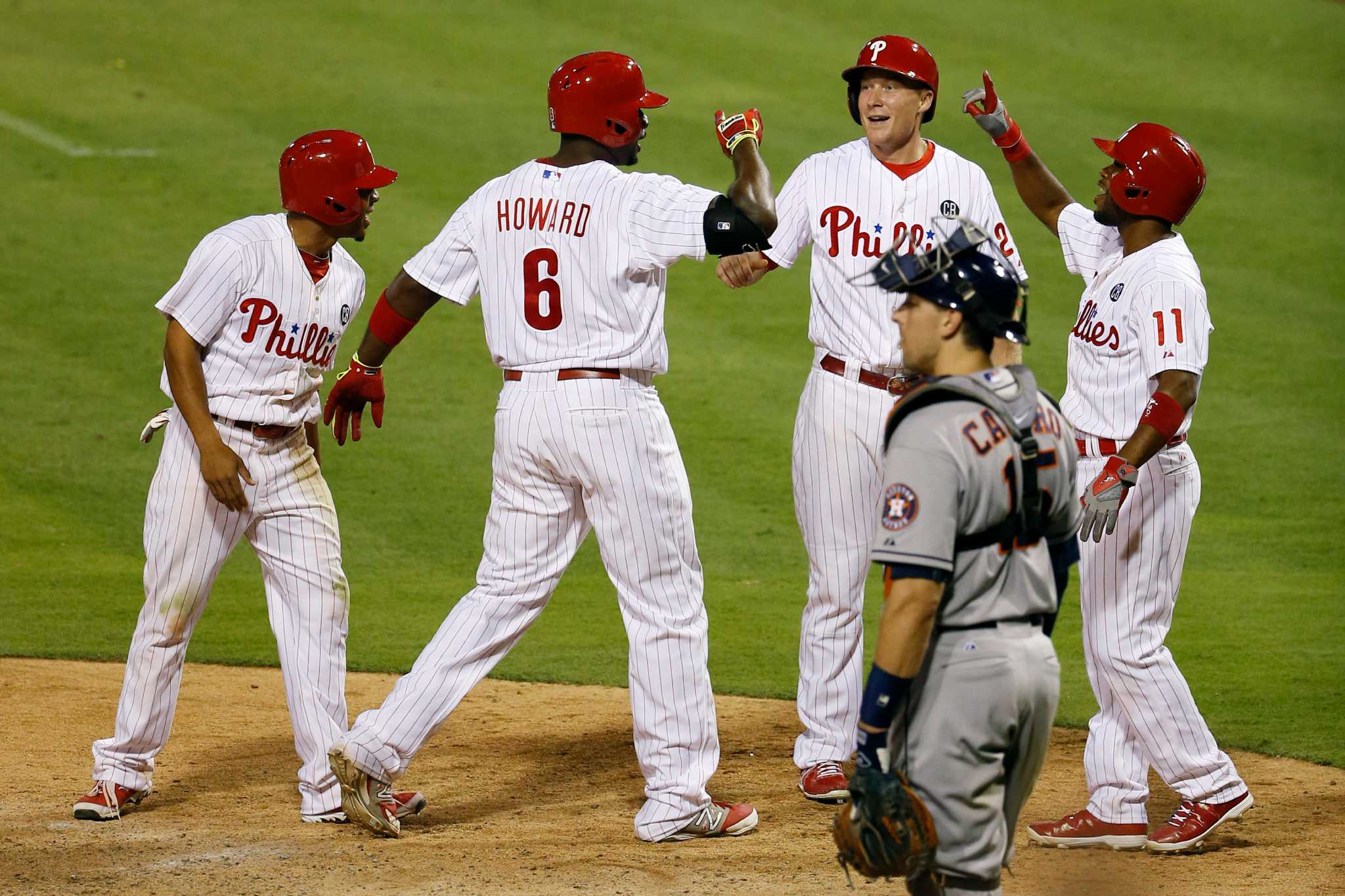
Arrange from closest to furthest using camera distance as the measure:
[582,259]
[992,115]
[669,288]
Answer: [582,259] → [992,115] → [669,288]

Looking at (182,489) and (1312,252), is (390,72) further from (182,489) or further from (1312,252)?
(182,489)

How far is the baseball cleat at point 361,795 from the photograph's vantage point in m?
4.77

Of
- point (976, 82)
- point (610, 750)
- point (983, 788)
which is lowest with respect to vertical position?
point (610, 750)

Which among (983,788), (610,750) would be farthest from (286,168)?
(983,788)

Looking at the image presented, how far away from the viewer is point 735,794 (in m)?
5.44

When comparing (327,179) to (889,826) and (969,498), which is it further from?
(889,826)

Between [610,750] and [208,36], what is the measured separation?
45.0ft

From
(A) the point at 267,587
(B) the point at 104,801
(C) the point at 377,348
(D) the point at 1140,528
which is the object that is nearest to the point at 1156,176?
(D) the point at 1140,528

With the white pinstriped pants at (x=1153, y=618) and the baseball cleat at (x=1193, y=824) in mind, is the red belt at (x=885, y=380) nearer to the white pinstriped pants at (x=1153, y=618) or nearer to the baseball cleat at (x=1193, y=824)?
the white pinstriped pants at (x=1153, y=618)

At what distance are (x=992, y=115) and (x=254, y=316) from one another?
249 cm

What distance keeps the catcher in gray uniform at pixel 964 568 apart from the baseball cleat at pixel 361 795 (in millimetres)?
1999

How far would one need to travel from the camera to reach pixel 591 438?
4750 millimetres

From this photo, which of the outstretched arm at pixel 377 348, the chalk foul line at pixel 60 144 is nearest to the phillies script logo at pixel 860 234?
the outstretched arm at pixel 377 348

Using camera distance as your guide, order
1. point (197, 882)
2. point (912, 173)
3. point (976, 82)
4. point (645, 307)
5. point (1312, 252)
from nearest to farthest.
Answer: point (197, 882), point (645, 307), point (912, 173), point (1312, 252), point (976, 82)
